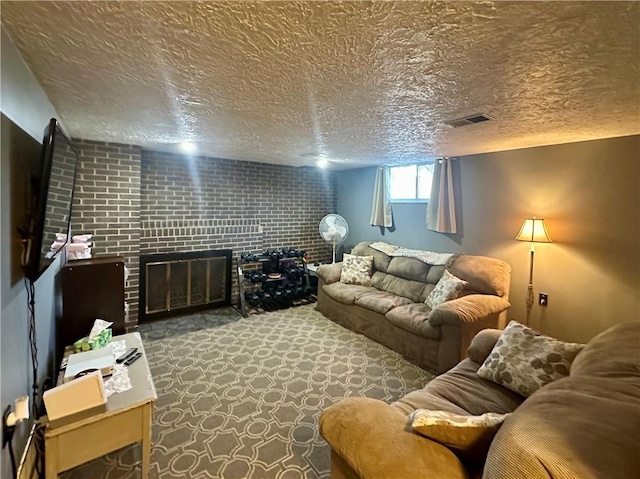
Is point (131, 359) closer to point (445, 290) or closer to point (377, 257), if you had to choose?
point (445, 290)

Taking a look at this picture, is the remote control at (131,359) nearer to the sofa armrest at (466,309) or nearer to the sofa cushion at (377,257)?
the sofa armrest at (466,309)

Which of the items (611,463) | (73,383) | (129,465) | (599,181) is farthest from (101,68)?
(599,181)

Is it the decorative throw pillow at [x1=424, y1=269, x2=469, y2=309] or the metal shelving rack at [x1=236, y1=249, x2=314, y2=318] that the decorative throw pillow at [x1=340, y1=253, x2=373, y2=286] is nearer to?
the metal shelving rack at [x1=236, y1=249, x2=314, y2=318]

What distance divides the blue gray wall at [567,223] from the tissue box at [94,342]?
378 centimetres

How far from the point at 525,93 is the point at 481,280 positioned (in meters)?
2.02

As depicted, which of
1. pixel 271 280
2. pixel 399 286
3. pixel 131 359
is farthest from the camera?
pixel 271 280

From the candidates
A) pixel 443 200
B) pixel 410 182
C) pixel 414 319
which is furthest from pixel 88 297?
pixel 410 182

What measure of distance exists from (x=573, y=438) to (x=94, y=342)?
2.53 meters

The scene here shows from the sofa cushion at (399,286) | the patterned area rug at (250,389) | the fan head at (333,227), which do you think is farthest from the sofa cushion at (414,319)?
the fan head at (333,227)

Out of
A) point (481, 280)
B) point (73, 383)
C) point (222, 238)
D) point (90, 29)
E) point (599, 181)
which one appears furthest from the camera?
point (222, 238)

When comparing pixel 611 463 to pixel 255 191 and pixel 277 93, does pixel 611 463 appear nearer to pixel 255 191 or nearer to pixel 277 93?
pixel 277 93

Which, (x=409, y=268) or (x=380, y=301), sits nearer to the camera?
(x=380, y=301)

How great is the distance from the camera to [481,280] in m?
3.19

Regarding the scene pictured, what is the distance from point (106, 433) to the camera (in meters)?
1.48
